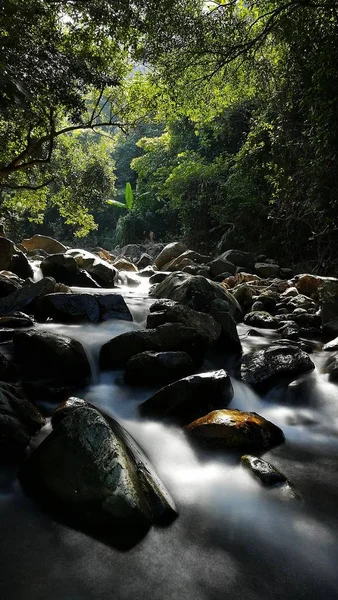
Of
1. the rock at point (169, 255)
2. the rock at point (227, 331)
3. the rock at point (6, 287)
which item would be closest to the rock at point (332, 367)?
the rock at point (227, 331)

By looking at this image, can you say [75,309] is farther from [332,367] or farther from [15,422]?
[332,367]

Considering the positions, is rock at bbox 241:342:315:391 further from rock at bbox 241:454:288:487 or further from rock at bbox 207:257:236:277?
rock at bbox 207:257:236:277

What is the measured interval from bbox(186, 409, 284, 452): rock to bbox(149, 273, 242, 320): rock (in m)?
3.33

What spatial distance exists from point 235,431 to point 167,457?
2.08ft

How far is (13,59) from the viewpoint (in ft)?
19.9

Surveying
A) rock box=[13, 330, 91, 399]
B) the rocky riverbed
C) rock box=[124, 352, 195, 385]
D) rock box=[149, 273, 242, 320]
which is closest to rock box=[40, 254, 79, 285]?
rock box=[149, 273, 242, 320]

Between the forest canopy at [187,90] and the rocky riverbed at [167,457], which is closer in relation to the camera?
the rocky riverbed at [167,457]

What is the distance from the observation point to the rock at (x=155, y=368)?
4312 mm

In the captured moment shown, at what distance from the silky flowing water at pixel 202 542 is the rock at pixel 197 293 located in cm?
349

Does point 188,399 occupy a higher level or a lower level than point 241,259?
lower

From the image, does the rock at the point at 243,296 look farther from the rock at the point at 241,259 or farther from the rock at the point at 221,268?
the rock at the point at 241,259

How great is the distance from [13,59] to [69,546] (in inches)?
274

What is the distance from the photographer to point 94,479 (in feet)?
7.38

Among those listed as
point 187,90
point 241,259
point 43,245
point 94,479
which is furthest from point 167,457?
point 43,245
